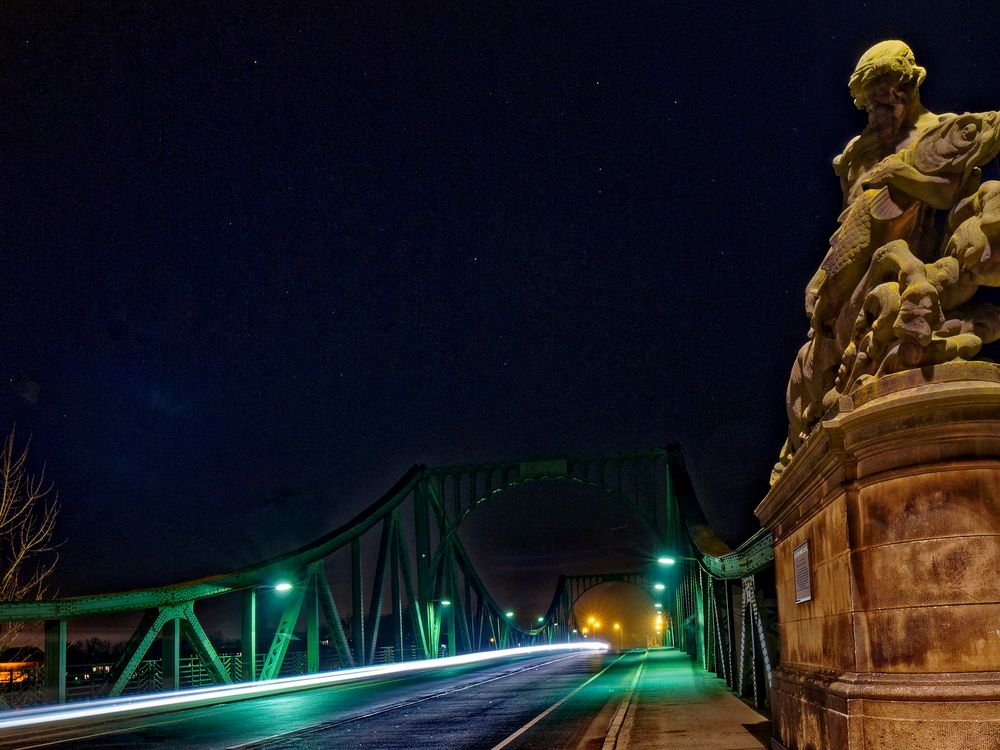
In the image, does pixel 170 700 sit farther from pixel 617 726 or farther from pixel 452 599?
pixel 452 599

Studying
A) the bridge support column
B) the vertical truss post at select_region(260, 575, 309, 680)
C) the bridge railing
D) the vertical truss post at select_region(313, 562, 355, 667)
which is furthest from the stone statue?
the bridge support column

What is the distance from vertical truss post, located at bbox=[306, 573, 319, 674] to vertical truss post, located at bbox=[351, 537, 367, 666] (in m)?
3.02

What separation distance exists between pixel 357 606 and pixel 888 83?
34.2 metres

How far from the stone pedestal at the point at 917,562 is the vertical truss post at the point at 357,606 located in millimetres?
31231

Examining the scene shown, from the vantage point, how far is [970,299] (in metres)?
6.70

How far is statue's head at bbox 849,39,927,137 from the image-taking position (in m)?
6.92

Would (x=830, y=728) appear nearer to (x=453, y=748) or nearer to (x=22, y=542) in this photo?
(x=453, y=748)

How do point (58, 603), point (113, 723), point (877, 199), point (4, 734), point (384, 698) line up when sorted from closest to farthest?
point (877, 199) < point (4, 734) < point (113, 723) < point (58, 603) < point (384, 698)

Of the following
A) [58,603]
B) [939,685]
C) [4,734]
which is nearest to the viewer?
[939,685]

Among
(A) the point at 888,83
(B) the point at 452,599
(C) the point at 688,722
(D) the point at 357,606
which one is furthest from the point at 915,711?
(B) the point at 452,599

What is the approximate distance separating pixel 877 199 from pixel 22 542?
72.1ft

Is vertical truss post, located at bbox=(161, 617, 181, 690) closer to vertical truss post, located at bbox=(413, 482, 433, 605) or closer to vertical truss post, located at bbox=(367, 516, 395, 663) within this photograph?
vertical truss post, located at bbox=(367, 516, 395, 663)

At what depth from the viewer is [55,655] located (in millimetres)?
19359

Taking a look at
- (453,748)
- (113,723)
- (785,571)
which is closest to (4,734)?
(113,723)
